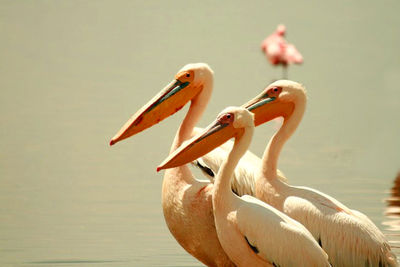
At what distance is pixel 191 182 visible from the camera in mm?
7215

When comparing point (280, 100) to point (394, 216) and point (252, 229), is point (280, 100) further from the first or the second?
point (394, 216)

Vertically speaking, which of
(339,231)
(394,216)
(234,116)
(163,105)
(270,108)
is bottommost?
(394,216)

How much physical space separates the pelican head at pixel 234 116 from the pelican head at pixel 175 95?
0.39 m

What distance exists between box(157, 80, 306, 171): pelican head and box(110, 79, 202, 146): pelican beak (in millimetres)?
445

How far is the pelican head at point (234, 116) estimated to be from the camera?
6.72m

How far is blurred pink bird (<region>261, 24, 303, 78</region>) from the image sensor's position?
12.7m

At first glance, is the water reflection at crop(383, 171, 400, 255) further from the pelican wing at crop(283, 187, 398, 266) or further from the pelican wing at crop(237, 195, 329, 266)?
the pelican wing at crop(237, 195, 329, 266)

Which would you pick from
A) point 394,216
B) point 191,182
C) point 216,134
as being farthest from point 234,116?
point 394,216

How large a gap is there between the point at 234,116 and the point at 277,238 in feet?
2.68

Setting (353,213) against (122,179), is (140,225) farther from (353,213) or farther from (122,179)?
(353,213)

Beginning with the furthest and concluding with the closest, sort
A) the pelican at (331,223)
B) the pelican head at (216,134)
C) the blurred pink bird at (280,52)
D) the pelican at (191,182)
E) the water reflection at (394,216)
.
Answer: the blurred pink bird at (280,52) → the water reflection at (394,216) → the pelican at (191,182) → the pelican at (331,223) → the pelican head at (216,134)

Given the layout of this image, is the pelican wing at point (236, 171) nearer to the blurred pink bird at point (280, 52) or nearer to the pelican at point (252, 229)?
the pelican at point (252, 229)

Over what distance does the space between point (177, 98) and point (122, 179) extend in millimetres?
4801

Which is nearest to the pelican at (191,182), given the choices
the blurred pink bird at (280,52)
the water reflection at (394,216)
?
the water reflection at (394,216)
